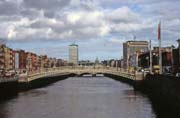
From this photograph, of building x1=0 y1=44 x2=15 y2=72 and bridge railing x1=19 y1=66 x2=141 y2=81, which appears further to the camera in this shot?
building x1=0 y1=44 x2=15 y2=72

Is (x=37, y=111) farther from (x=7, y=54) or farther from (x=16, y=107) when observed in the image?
(x=7, y=54)

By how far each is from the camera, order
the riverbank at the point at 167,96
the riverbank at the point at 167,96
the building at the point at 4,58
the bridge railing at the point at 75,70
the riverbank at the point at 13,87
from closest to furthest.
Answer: the riverbank at the point at 167,96
the riverbank at the point at 167,96
the riverbank at the point at 13,87
the bridge railing at the point at 75,70
the building at the point at 4,58

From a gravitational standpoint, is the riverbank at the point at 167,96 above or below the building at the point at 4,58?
below

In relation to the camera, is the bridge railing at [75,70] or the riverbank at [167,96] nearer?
the riverbank at [167,96]

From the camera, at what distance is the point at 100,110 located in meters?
53.4

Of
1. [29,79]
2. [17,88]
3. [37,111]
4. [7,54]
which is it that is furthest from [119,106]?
[7,54]

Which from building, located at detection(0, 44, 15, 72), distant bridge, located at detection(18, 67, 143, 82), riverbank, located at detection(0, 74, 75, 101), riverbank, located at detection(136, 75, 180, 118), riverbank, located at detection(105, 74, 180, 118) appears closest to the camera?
riverbank, located at detection(136, 75, 180, 118)

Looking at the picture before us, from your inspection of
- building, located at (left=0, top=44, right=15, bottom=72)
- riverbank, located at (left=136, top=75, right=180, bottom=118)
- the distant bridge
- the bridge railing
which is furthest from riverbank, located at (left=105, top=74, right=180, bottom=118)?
building, located at (left=0, top=44, right=15, bottom=72)

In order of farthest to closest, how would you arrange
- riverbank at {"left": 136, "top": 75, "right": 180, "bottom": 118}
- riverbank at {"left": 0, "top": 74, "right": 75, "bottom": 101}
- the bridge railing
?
the bridge railing < riverbank at {"left": 0, "top": 74, "right": 75, "bottom": 101} < riverbank at {"left": 136, "top": 75, "right": 180, "bottom": 118}

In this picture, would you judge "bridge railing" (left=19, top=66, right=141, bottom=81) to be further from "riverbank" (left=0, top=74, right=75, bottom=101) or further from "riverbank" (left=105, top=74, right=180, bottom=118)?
"riverbank" (left=105, top=74, right=180, bottom=118)

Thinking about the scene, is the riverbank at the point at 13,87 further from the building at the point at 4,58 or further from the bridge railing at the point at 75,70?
the building at the point at 4,58

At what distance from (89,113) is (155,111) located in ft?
22.1

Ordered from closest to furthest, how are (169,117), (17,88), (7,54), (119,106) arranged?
(169,117), (119,106), (17,88), (7,54)

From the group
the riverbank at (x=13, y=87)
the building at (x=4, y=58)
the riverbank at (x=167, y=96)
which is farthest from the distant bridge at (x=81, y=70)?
the building at (x=4, y=58)
